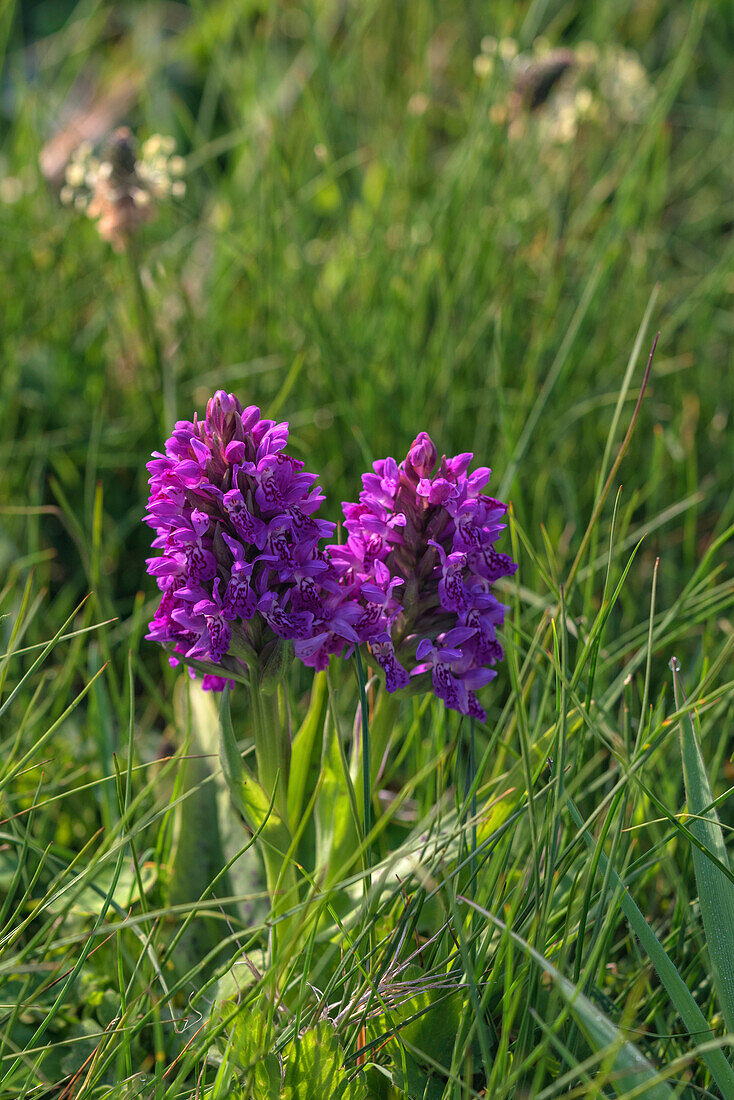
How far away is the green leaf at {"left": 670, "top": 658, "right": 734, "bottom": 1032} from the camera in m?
1.27

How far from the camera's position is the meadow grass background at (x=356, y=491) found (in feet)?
4.29

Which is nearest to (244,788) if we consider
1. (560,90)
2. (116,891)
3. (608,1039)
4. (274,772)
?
(274,772)

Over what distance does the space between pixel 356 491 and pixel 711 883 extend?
1459 millimetres

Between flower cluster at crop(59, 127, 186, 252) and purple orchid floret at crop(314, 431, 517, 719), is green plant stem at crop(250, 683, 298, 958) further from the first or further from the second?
flower cluster at crop(59, 127, 186, 252)

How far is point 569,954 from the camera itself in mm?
1434

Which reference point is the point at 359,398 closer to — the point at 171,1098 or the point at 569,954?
the point at 569,954

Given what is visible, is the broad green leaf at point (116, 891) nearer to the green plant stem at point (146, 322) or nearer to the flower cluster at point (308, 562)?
the flower cluster at point (308, 562)

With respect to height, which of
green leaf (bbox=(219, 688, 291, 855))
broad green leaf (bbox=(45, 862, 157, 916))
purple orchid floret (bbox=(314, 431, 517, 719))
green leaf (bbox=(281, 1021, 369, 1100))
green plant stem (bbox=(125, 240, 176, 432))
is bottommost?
green leaf (bbox=(281, 1021, 369, 1100))

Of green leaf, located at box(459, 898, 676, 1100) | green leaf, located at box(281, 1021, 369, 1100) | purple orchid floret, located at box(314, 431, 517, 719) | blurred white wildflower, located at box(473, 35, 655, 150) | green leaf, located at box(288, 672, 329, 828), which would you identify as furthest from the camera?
blurred white wildflower, located at box(473, 35, 655, 150)

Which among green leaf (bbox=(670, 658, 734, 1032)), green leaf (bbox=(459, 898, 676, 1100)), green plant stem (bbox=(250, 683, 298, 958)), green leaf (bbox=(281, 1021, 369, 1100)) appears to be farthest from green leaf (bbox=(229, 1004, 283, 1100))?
green leaf (bbox=(670, 658, 734, 1032))

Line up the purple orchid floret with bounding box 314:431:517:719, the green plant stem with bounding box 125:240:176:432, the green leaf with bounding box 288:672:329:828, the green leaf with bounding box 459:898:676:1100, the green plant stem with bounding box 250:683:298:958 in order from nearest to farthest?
the green leaf with bounding box 459:898:676:1100, the purple orchid floret with bounding box 314:431:517:719, the green plant stem with bounding box 250:683:298:958, the green leaf with bounding box 288:672:329:828, the green plant stem with bounding box 125:240:176:432

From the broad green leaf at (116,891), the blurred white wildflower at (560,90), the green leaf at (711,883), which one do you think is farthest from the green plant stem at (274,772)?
the blurred white wildflower at (560,90)

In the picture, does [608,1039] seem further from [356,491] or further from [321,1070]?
[356,491]

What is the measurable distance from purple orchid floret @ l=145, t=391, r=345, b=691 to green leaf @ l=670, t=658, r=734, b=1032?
1.84 ft
